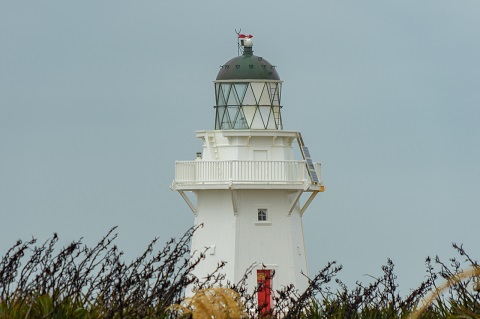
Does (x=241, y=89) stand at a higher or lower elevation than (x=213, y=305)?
higher

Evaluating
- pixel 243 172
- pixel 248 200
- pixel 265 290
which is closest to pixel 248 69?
pixel 243 172

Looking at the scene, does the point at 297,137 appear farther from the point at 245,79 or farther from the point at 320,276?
the point at 320,276

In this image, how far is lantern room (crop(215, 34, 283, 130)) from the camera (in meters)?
37.3

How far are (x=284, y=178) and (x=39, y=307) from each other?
25.3 m

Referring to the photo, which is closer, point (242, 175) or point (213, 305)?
point (213, 305)

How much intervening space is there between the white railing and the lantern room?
40.7 inches

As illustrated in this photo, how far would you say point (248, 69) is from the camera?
37.5 metres

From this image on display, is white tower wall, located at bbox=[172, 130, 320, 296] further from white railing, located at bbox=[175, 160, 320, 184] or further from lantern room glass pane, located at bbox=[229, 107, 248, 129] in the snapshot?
lantern room glass pane, located at bbox=[229, 107, 248, 129]

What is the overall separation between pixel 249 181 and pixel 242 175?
26 centimetres

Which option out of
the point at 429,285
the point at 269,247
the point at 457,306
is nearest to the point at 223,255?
the point at 269,247

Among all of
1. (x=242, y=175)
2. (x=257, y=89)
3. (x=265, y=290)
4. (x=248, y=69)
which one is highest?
(x=248, y=69)

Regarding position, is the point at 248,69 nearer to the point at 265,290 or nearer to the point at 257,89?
the point at 257,89

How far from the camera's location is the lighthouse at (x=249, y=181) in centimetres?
3694

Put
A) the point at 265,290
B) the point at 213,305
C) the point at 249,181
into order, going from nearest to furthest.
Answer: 1. the point at 213,305
2. the point at 265,290
3. the point at 249,181
